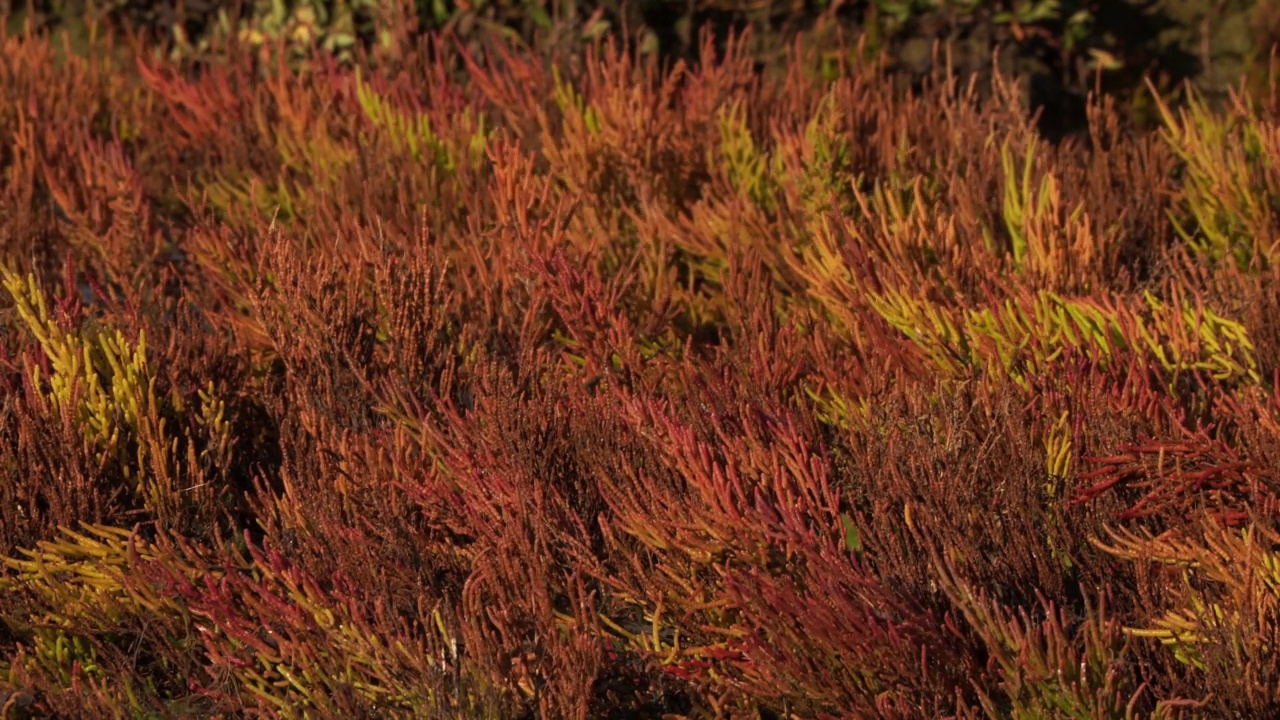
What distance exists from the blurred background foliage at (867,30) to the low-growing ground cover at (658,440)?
3.62ft

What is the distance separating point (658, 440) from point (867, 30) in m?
3.16

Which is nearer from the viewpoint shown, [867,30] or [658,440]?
[658,440]

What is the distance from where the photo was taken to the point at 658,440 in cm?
285

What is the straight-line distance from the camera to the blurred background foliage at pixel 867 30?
548 centimetres

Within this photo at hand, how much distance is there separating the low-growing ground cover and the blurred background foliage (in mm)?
1104

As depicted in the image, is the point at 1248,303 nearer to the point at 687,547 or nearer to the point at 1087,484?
the point at 1087,484

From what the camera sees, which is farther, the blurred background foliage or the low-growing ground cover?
the blurred background foliage

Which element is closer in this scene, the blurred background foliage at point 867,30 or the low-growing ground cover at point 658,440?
the low-growing ground cover at point 658,440

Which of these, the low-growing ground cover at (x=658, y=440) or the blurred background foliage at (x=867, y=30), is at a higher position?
the blurred background foliage at (x=867, y=30)

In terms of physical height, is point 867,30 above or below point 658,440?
above

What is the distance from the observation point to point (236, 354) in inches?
143

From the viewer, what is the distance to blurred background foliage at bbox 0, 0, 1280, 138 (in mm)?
5484

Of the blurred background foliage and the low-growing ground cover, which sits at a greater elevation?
the blurred background foliage

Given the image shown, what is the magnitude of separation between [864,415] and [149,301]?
1950mm
